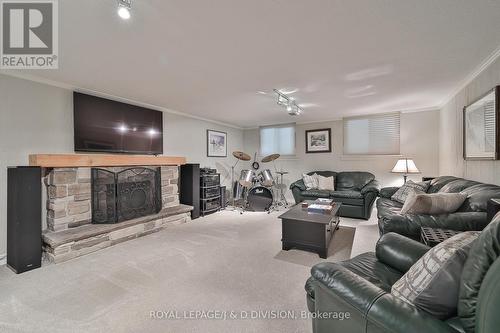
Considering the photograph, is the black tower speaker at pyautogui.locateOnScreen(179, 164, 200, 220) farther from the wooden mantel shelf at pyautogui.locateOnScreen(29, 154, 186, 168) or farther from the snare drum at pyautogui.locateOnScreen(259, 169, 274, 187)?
the snare drum at pyautogui.locateOnScreen(259, 169, 274, 187)

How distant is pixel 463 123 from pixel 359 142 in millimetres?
2307

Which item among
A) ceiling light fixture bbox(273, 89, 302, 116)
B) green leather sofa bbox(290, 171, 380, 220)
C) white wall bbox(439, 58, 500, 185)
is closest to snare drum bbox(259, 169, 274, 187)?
green leather sofa bbox(290, 171, 380, 220)

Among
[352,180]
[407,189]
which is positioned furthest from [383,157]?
[407,189]

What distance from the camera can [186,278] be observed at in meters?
2.26

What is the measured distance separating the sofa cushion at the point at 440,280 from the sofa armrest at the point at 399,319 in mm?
71

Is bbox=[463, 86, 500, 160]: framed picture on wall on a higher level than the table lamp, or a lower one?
higher

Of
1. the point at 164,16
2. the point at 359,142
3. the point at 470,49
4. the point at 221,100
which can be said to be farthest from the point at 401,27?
the point at 359,142

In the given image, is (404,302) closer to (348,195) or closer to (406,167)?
(348,195)

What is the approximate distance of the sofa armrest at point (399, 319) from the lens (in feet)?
2.70

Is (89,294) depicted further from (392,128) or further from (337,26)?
(392,128)

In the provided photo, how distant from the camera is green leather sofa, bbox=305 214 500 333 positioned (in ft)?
2.43

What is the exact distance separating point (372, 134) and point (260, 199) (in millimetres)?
3084

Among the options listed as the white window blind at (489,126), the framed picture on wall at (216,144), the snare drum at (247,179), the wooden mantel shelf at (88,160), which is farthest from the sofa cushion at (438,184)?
the framed picture on wall at (216,144)

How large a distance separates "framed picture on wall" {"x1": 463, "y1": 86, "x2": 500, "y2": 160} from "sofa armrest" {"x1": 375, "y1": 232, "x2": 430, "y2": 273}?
5.58 ft
